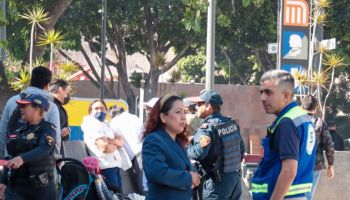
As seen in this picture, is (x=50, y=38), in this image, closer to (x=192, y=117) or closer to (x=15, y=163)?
(x=192, y=117)

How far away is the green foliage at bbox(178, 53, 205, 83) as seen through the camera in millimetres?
40250

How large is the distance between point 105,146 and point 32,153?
8.75 ft

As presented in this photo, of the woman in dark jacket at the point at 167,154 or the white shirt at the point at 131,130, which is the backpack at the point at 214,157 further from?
the woman in dark jacket at the point at 167,154

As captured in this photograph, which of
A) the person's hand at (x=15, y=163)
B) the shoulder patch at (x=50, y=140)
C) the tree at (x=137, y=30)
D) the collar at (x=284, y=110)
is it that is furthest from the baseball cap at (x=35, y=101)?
the tree at (x=137, y=30)

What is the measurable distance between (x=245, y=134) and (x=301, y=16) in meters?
18.6

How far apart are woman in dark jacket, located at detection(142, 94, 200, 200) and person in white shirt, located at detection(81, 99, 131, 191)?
10.7 ft

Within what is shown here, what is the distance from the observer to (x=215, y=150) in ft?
26.6

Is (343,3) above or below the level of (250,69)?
above

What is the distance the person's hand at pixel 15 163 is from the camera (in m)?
6.38

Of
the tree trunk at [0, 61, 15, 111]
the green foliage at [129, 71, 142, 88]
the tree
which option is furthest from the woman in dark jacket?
the green foliage at [129, 71, 142, 88]

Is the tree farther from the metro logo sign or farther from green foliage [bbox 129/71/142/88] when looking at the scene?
the metro logo sign

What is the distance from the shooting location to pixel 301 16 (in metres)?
15.8

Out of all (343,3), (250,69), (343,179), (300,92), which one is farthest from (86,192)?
(250,69)

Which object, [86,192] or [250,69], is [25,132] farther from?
[250,69]
